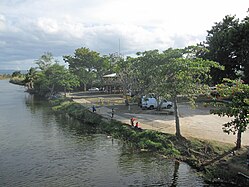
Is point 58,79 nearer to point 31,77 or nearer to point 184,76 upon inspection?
point 31,77

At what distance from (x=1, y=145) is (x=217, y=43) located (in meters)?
30.6

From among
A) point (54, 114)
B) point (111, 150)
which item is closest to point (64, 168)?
point (111, 150)

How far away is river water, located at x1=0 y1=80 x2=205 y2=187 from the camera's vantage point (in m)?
16.4

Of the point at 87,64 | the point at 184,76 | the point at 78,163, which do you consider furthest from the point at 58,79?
the point at 184,76

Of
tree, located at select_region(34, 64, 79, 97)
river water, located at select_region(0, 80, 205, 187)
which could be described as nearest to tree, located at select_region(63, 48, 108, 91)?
tree, located at select_region(34, 64, 79, 97)

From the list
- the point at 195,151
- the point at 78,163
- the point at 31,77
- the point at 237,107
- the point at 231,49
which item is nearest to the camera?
the point at 237,107

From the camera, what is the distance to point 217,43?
40.9 m

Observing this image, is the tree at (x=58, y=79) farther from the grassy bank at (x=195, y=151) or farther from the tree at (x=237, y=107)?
the tree at (x=237, y=107)

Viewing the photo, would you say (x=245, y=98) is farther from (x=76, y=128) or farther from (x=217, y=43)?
(x=217, y=43)

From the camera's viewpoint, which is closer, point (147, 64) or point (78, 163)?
point (78, 163)

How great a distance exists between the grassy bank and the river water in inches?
32.1

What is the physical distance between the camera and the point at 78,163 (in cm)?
1941

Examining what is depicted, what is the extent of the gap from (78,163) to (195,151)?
25.6ft

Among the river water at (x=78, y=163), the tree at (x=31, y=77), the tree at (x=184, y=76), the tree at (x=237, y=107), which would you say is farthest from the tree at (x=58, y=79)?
the tree at (x=237, y=107)
